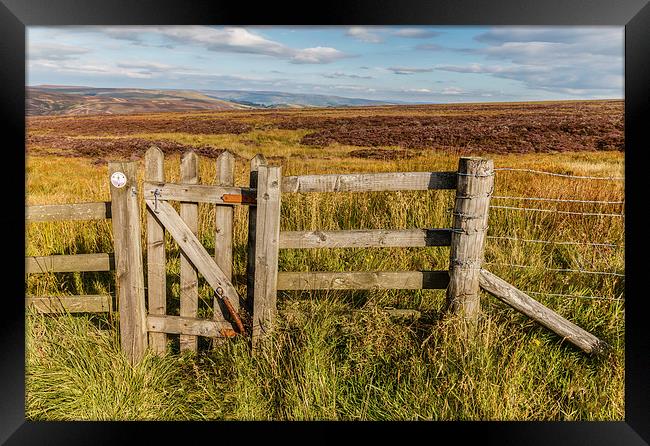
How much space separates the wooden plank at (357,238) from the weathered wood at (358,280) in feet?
0.78

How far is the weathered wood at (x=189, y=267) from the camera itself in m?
4.21

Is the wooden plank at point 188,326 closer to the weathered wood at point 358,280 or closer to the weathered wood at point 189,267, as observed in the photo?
the weathered wood at point 189,267

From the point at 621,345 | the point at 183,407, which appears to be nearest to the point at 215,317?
the point at 183,407

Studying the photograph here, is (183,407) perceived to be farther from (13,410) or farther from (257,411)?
(13,410)

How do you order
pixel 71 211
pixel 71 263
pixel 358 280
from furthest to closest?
pixel 71 263
pixel 71 211
pixel 358 280

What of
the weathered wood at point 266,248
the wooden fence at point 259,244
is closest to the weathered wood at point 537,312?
the wooden fence at point 259,244

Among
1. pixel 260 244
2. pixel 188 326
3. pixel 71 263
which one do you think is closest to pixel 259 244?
pixel 260 244

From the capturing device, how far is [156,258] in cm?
432

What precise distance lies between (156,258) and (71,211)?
79 centimetres

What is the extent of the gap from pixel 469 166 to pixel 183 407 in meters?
2.66

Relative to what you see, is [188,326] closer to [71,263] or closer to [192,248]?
[192,248]

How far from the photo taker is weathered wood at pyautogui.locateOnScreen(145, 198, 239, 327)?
4191 millimetres

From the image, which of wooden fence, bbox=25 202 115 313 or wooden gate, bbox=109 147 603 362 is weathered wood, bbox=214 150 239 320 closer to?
wooden gate, bbox=109 147 603 362

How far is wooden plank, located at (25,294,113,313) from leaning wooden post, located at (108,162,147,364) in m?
0.23
